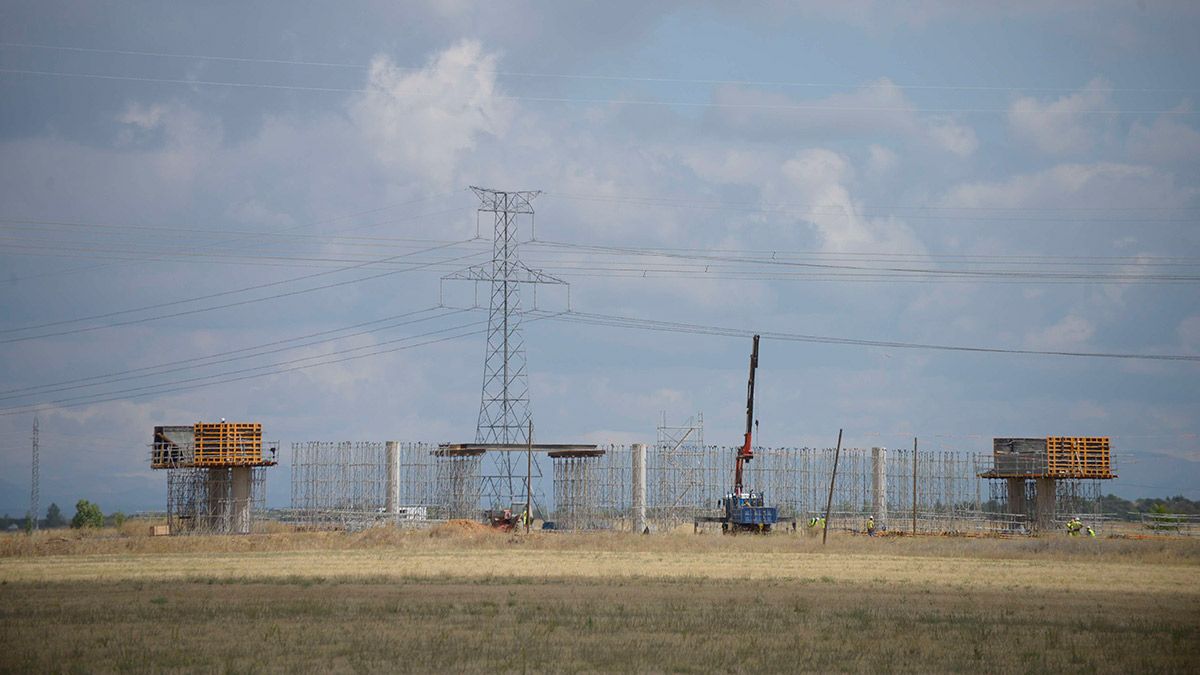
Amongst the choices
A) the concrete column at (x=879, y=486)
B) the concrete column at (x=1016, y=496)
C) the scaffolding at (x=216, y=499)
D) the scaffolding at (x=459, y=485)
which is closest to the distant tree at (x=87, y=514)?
the scaffolding at (x=216, y=499)

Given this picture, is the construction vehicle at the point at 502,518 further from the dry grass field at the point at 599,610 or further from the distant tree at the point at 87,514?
the distant tree at the point at 87,514

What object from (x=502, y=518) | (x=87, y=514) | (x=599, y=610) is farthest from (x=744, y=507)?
(x=87, y=514)

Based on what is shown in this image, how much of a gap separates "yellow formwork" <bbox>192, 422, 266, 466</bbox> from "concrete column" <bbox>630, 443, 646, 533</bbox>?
670 inches

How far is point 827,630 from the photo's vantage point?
20312 mm

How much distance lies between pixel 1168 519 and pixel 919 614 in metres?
55.7

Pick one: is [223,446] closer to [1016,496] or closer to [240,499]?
[240,499]

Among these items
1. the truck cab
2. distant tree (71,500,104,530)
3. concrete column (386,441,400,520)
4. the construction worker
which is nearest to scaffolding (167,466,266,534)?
concrete column (386,441,400,520)

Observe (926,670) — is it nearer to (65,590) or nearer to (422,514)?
(65,590)

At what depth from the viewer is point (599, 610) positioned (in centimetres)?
2289

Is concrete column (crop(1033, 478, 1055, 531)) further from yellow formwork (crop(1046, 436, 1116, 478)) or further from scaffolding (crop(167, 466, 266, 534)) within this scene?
scaffolding (crop(167, 466, 266, 534))

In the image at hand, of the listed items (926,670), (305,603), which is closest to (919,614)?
(926,670)

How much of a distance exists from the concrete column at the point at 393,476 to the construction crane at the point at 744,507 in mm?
14471

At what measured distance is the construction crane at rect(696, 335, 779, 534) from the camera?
54562 mm

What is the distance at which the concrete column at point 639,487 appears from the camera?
57.3 m
